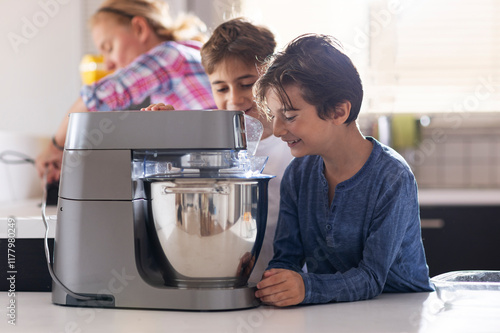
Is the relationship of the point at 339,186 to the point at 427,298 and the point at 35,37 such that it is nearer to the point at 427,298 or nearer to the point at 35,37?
the point at 427,298

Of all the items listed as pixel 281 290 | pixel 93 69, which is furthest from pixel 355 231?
pixel 93 69

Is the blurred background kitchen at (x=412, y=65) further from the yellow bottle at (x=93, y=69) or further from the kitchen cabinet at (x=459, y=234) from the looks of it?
the kitchen cabinet at (x=459, y=234)

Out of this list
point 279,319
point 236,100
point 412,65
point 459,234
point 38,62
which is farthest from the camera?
point 412,65

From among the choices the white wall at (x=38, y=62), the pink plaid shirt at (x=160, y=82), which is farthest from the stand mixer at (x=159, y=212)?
the white wall at (x=38, y=62)

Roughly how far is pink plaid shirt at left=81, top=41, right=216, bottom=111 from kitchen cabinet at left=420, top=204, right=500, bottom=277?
1.05 m

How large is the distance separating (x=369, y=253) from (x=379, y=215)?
0.06m

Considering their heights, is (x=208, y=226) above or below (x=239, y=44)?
below

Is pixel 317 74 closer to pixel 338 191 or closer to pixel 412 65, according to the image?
pixel 338 191

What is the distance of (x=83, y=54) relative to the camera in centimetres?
310

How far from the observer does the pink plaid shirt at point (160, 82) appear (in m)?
1.92

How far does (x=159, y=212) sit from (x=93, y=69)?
6.86ft

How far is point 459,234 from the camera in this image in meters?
2.43

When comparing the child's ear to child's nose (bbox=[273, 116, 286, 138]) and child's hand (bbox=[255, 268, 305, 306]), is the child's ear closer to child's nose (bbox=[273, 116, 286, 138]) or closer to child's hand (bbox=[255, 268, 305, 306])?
child's nose (bbox=[273, 116, 286, 138])

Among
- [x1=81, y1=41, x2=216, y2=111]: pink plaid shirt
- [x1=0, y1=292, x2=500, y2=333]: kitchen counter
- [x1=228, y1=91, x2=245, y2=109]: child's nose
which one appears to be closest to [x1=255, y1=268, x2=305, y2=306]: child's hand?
[x1=0, y1=292, x2=500, y2=333]: kitchen counter
